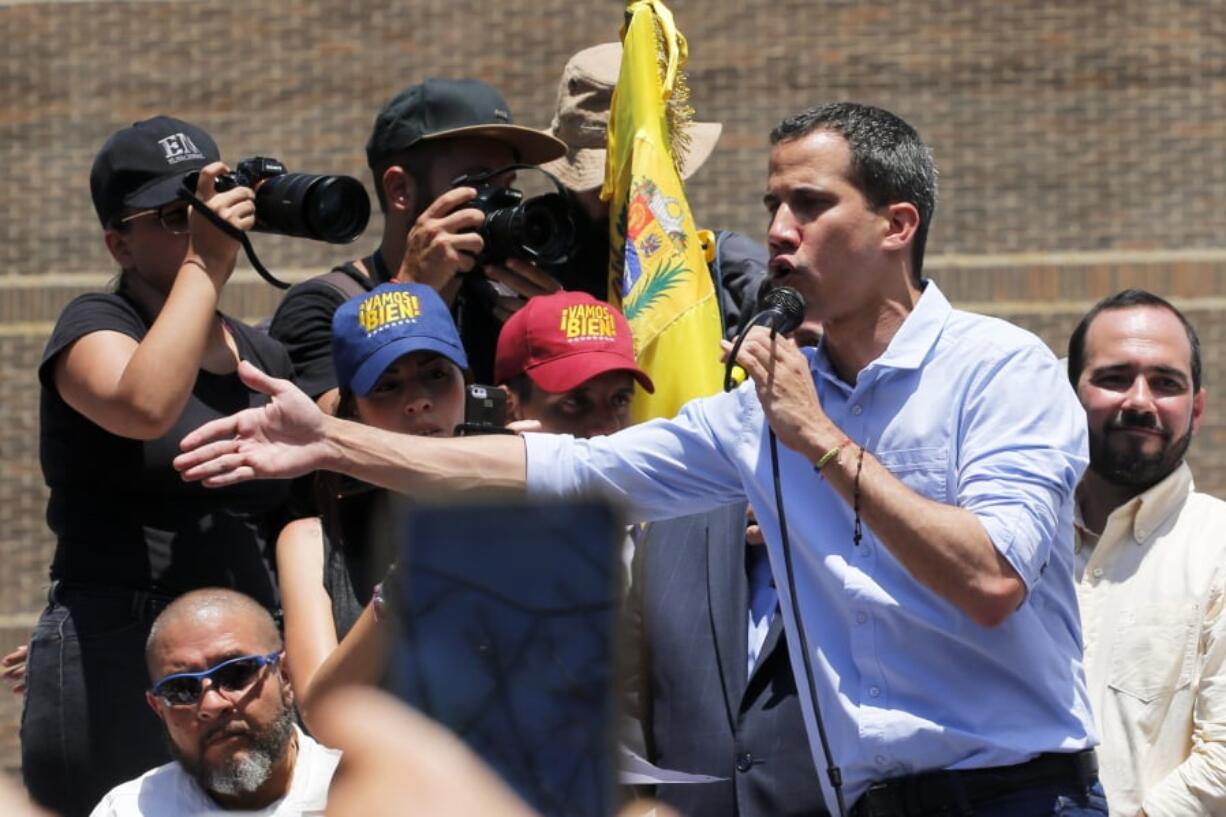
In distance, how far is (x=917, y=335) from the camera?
3082 mm

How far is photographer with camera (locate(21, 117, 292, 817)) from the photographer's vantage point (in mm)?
3754

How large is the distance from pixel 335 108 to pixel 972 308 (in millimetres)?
3986

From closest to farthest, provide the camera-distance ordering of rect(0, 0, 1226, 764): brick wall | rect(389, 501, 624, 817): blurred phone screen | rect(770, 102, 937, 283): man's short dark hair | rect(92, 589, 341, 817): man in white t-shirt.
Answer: rect(389, 501, 624, 817): blurred phone screen, rect(770, 102, 937, 283): man's short dark hair, rect(92, 589, 341, 817): man in white t-shirt, rect(0, 0, 1226, 764): brick wall

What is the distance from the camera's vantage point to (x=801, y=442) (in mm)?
2918

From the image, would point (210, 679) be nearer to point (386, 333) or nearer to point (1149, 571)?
point (386, 333)

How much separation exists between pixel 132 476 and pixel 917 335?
1559 millimetres

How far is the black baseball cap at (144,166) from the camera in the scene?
13.2ft

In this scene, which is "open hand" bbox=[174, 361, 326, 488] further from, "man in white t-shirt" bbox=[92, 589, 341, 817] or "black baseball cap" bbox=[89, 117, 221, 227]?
"black baseball cap" bbox=[89, 117, 221, 227]

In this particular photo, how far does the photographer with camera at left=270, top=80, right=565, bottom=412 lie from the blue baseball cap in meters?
0.40

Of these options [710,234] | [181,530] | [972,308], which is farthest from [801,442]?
[972,308]

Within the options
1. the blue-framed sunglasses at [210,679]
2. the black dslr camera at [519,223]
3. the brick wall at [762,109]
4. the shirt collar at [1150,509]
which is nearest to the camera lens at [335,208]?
the black dslr camera at [519,223]

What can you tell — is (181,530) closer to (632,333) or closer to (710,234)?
(632,333)

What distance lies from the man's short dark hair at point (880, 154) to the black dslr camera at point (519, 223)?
3.34 feet

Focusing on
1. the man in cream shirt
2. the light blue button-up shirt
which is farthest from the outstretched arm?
the man in cream shirt
